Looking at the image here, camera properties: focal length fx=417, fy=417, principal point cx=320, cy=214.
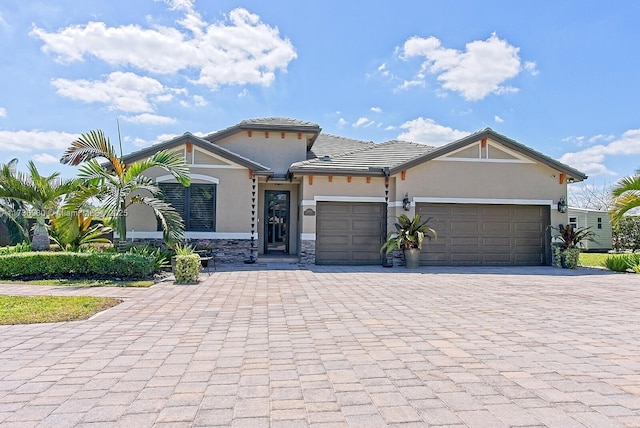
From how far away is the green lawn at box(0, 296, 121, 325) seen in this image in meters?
6.05

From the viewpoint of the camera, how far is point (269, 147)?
16.5 meters

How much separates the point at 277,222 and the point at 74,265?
7.53 metres

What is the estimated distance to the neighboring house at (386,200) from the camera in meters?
14.0

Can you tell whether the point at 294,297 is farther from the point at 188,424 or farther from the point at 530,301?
the point at 188,424

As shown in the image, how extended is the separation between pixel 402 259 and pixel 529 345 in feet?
30.3

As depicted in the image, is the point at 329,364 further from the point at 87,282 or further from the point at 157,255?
the point at 157,255

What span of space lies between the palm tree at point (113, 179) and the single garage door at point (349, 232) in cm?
475

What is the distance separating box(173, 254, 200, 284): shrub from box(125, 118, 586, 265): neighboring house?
4.04 m

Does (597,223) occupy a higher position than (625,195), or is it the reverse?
(625,195)

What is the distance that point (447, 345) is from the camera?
193 inches

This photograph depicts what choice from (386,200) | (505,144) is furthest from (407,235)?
(505,144)

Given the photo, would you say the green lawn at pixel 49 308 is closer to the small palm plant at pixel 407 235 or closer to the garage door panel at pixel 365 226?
the garage door panel at pixel 365 226

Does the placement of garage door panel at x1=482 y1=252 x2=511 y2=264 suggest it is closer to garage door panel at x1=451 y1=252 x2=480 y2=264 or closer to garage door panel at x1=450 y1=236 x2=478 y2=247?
garage door panel at x1=451 y1=252 x2=480 y2=264

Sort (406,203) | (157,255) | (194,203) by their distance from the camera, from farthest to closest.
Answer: (406,203) → (194,203) → (157,255)
